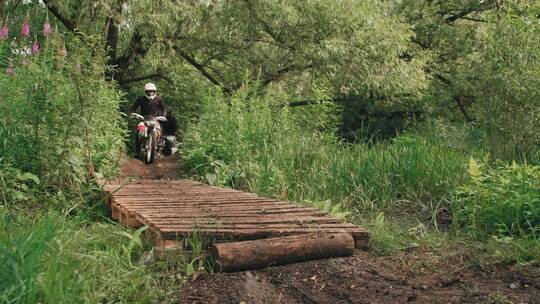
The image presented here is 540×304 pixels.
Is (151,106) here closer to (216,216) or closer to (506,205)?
(216,216)

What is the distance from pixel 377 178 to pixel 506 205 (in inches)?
80.1

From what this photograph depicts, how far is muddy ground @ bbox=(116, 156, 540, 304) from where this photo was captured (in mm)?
3619

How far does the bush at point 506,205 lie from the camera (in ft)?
16.3

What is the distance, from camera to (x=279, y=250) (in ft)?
13.9

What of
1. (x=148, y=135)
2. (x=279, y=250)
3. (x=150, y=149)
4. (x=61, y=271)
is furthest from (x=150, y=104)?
(x=61, y=271)

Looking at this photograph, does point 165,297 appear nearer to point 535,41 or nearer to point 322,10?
point 535,41

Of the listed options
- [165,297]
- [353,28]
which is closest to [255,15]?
[353,28]

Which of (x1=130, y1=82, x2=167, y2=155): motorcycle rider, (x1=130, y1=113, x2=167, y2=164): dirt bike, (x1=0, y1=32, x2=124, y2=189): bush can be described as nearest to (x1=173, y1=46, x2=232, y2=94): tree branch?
(x1=130, y1=82, x2=167, y2=155): motorcycle rider

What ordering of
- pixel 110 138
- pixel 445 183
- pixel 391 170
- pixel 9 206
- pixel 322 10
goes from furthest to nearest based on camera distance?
pixel 322 10, pixel 110 138, pixel 391 170, pixel 445 183, pixel 9 206

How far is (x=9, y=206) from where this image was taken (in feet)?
16.5

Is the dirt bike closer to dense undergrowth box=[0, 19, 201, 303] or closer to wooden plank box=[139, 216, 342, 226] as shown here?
dense undergrowth box=[0, 19, 201, 303]

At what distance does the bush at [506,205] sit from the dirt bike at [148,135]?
746cm

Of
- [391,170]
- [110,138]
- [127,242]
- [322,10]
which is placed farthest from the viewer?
[322,10]

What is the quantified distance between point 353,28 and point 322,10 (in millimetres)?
898
